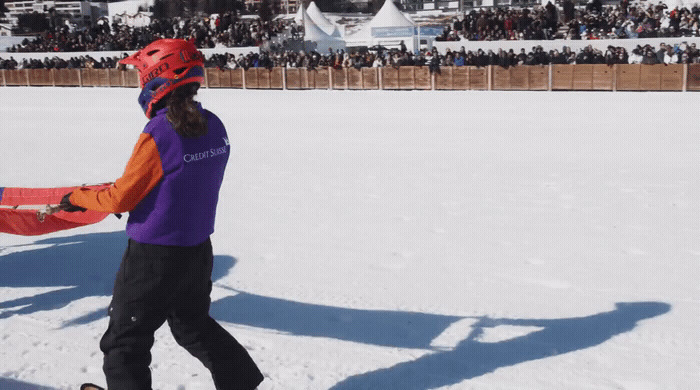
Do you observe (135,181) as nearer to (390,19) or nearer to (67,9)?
(390,19)

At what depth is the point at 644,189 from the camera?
878cm

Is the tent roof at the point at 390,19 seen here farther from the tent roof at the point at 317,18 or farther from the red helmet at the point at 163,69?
the red helmet at the point at 163,69

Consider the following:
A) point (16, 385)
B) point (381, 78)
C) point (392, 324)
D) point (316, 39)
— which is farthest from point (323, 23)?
point (16, 385)

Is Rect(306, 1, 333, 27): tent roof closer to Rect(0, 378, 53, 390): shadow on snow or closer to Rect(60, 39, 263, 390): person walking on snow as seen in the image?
Rect(0, 378, 53, 390): shadow on snow

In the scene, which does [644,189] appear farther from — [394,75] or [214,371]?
[394,75]

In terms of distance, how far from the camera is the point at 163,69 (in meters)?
2.91

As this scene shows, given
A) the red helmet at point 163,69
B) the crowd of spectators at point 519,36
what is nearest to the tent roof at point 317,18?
the crowd of spectators at point 519,36

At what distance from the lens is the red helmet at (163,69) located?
2.91 m

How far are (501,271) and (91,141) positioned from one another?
1117 centimetres

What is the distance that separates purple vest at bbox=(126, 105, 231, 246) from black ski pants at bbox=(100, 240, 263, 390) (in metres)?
0.07

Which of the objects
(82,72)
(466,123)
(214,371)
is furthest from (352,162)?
(82,72)

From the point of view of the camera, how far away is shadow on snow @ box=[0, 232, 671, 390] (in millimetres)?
4027

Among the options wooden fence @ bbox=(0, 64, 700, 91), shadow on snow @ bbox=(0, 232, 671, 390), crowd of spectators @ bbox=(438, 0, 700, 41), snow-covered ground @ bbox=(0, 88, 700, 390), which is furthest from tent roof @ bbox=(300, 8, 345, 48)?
shadow on snow @ bbox=(0, 232, 671, 390)

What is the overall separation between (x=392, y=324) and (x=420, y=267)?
126 cm
